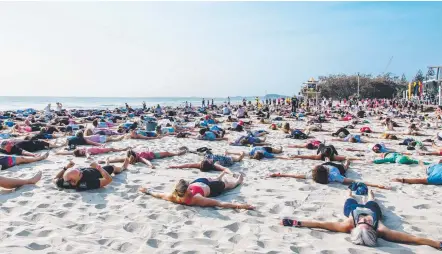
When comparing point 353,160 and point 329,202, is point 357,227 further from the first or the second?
point 353,160

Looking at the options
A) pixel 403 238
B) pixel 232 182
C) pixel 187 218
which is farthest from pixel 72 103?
pixel 403 238

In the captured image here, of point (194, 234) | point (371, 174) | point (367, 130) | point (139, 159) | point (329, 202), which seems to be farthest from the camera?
point (367, 130)

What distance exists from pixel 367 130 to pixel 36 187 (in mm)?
11698

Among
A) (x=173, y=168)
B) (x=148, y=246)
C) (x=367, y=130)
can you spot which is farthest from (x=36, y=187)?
(x=367, y=130)

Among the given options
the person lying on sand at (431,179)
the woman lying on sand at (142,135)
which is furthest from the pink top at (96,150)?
the person lying on sand at (431,179)

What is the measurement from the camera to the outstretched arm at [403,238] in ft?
11.5

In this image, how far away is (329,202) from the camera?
16.1ft

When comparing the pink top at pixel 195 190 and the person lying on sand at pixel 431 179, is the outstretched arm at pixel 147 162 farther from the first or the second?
the person lying on sand at pixel 431 179

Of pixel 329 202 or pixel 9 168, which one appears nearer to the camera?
pixel 329 202

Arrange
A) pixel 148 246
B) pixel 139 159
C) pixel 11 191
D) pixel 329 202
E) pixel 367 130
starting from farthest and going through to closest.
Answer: pixel 367 130 < pixel 139 159 < pixel 11 191 < pixel 329 202 < pixel 148 246

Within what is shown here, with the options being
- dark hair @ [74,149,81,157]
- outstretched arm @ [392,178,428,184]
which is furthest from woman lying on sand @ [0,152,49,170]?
outstretched arm @ [392,178,428,184]

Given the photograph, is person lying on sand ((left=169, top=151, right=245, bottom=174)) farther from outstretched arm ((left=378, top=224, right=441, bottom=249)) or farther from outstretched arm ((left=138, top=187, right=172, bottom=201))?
outstretched arm ((left=378, top=224, right=441, bottom=249))

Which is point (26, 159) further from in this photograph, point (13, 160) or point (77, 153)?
point (77, 153)

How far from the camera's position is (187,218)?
14.1 ft
